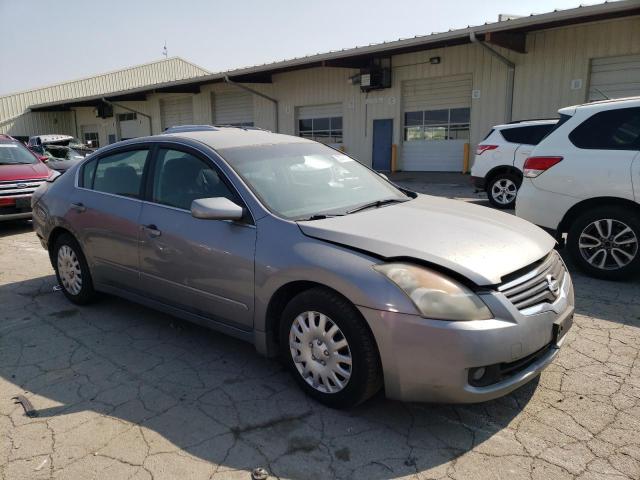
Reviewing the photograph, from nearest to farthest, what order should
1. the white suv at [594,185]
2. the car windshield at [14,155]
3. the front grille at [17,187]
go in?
1. the white suv at [594,185]
2. the front grille at [17,187]
3. the car windshield at [14,155]

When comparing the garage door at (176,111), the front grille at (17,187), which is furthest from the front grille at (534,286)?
the garage door at (176,111)

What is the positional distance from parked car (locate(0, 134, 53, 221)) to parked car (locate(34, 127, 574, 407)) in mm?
5086

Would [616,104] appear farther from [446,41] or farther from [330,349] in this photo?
[446,41]

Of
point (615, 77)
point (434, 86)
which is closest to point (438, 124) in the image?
point (434, 86)

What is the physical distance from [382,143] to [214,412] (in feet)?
53.8

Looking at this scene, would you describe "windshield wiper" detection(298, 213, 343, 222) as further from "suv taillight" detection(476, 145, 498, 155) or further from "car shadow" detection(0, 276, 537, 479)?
"suv taillight" detection(476, 145, 498, 155)

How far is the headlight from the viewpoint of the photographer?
2.42 metres

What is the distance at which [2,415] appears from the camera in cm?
291

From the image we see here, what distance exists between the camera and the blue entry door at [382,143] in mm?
18109

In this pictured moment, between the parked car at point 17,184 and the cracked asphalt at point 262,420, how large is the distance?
5.44 meters

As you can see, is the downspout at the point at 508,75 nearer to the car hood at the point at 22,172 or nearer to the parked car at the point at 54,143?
the car hood at the point at 22,172

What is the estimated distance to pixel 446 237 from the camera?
283cm

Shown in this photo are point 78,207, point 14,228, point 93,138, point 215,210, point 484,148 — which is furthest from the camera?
point 93,138

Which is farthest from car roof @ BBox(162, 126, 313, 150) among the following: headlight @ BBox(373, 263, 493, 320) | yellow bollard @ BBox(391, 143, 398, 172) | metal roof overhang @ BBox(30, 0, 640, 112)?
yellow bollard @ BBox(391, 143, 398, 172)
